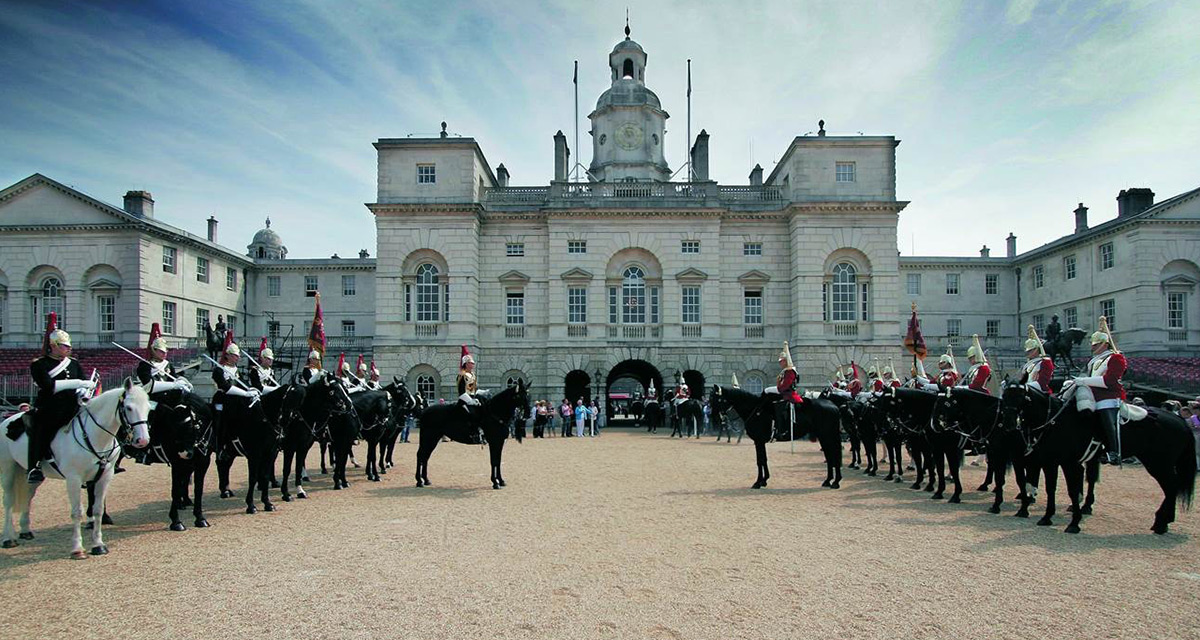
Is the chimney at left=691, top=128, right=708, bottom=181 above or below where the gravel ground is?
above

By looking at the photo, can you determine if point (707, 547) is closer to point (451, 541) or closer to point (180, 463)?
point (451, 541)

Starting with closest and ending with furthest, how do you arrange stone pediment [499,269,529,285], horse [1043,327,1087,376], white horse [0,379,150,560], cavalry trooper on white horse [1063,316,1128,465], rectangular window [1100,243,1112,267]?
white horse [0,379,150,560]
cavalry trooper on white horse [1063,316,1128,465]
horse [1043,327,1087,376]
stone pediment [499,269,529,285]
rectangular window [1100,243,1112,267]

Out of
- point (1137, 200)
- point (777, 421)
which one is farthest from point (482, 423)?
point (1137, 200)

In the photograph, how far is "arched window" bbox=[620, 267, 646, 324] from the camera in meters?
37.6

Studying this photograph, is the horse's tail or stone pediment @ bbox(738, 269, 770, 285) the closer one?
the horse's tail

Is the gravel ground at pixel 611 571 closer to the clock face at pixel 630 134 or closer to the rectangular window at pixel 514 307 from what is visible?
the rectangular window at pixel 514 307

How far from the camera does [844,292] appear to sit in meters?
37.4

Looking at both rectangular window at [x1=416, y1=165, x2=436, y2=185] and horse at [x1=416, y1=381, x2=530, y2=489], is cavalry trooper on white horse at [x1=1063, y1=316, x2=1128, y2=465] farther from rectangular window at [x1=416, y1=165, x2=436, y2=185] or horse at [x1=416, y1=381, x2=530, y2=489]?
rectangular window at [x1=416, y1=165, x2=436, y2=185]

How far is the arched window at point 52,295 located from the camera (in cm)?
3884

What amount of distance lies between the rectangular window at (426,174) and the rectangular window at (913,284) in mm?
31737

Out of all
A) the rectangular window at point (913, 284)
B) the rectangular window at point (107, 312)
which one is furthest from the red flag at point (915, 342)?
the rectangular window at point (107, 312)

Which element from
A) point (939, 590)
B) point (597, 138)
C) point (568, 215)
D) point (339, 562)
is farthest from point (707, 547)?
point (597, 138)

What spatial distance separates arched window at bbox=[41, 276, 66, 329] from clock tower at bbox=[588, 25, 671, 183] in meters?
29.9

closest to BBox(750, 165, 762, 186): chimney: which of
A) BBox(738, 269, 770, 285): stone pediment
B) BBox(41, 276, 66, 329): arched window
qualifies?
BBox(738, 269, 770, 285): stone pediment
